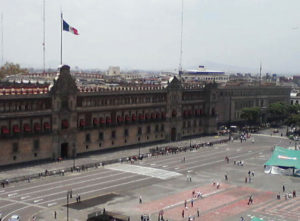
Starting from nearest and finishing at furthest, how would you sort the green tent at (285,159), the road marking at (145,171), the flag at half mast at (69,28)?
the road marking at (145,171) → the green tent at (285,159) → the flag at half mast at (69,28)

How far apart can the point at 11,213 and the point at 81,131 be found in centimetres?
4468

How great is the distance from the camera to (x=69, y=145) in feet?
339

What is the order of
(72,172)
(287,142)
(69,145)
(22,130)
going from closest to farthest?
(72,172), (22,130), (69,145), (287,142)

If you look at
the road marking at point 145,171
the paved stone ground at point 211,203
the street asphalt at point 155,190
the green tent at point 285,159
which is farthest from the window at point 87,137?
the green tent at point 285,159

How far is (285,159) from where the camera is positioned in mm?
93000

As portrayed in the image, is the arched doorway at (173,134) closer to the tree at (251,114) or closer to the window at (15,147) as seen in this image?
the tree at (251,114)

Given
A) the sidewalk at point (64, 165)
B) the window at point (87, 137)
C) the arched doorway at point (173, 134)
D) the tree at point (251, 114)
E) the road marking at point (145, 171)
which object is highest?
the tree at point (251, 114)

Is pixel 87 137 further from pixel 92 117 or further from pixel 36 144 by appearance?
pixel 36 144

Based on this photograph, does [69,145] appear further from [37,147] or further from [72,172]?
[72,172]

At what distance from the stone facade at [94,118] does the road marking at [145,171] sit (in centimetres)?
1403

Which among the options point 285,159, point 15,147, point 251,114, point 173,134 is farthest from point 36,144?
point 251,114

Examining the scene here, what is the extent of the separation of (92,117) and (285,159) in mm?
44048

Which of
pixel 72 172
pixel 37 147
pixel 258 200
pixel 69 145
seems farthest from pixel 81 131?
pixel 258 200

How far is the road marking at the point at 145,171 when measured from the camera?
88.9 meters
